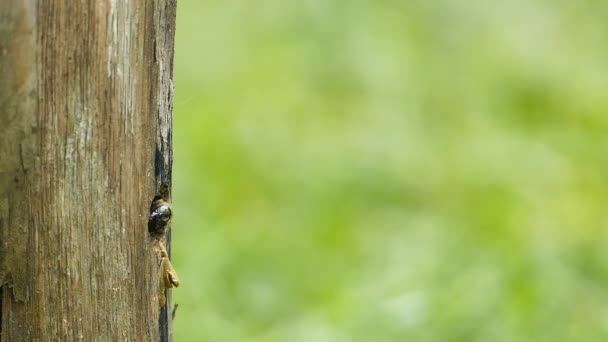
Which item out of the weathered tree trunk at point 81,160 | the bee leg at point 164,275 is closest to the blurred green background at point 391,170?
the bee leg at point 164,275

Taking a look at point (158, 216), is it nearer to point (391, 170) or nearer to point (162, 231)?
point (162, 231)

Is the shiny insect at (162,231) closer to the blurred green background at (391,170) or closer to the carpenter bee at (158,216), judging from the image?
the carpenter bee at (158,216)

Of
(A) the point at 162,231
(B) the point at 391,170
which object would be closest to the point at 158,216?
(A) the point at 162,231

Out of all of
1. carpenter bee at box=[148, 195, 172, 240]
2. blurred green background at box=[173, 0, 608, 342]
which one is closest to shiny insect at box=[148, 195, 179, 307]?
carpenter bee at box=[148, 195, 172, 240]

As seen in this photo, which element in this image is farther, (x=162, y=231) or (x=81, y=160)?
(x=162, y=231)

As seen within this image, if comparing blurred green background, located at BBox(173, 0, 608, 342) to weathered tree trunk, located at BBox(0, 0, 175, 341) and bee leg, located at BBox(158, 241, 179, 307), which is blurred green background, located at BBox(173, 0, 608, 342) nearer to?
bee leg, located at BBox(158, 241, 179, 307)

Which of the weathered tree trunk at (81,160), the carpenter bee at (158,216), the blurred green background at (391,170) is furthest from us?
the blurred green background at (391,170)
